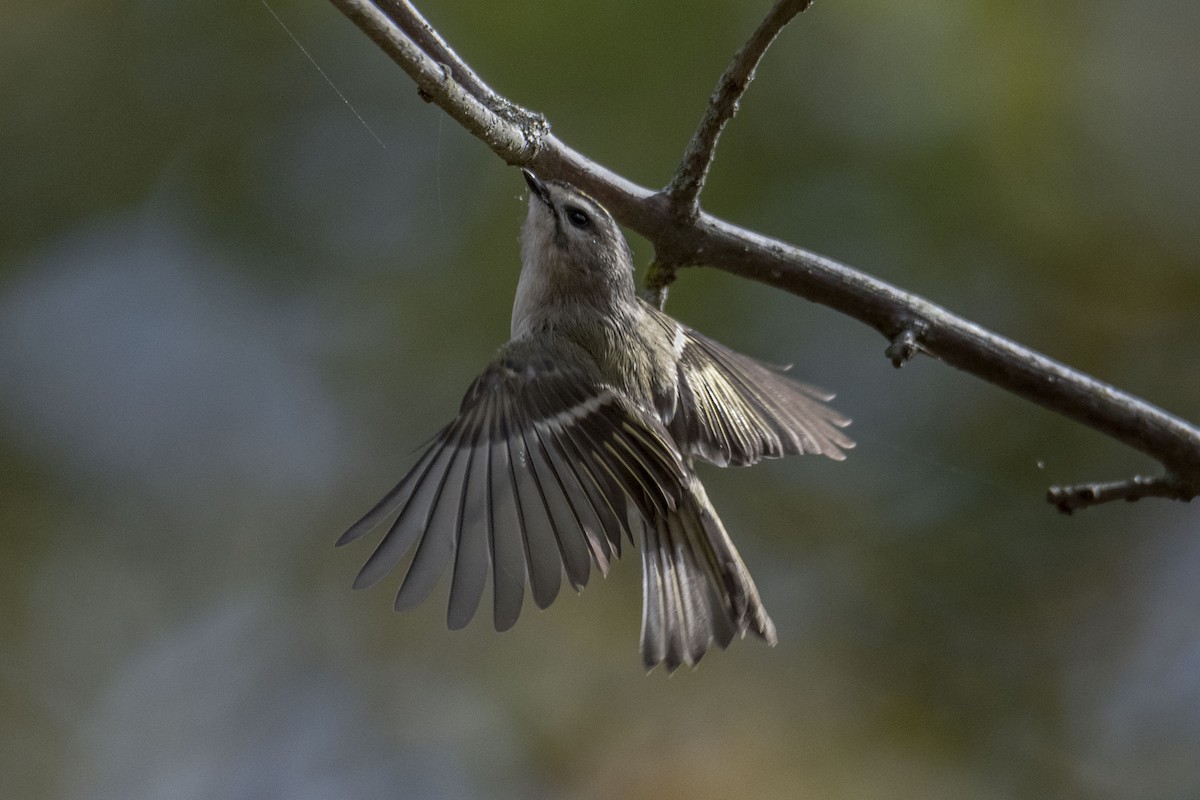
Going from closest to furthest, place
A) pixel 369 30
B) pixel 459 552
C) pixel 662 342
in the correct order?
pixel 369 30
pixel 459 552
pixel 662 342

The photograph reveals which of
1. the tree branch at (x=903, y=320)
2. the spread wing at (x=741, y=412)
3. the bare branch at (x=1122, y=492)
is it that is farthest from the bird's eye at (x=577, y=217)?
the bare branch at (x=1122, y=492)

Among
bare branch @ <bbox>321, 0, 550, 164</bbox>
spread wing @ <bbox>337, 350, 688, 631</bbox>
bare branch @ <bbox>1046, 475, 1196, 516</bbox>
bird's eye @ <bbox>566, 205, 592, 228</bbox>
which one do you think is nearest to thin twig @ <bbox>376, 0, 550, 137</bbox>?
bare branch @ <bbox>321, 0, 550, 164</bbox>

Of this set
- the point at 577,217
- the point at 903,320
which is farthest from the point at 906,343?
the point at 577,217

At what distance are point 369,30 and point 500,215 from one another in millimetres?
1671

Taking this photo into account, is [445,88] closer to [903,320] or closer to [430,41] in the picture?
[430,41]

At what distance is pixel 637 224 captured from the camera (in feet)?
5.31

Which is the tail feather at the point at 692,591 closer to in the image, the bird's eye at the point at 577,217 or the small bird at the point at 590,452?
the small bird at the point at 590,452

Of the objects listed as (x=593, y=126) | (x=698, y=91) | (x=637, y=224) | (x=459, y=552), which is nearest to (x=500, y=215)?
(x=593, y=126)

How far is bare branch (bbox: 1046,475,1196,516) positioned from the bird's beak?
0.90m

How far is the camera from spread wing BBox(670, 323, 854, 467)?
186 cm

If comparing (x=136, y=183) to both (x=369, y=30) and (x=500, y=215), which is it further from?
(x=369, y=30)

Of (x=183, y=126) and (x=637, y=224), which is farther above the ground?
(x=183, y=126)

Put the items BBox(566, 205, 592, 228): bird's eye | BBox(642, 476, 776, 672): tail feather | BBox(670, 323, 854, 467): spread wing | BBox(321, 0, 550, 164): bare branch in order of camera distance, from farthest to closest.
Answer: BBox(566, 205, 592, 228): bird's eye < BBox(670, 323, 854, 467): spread wing < BBox(642, 476, 776, 672): tail feather < BBox(321, 0, 550, 164): bare branch

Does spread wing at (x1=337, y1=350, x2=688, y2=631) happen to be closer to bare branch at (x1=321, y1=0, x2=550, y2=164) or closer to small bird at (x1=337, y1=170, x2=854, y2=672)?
small bird at (x1=337, y1=170, x2=854, y2=672)
